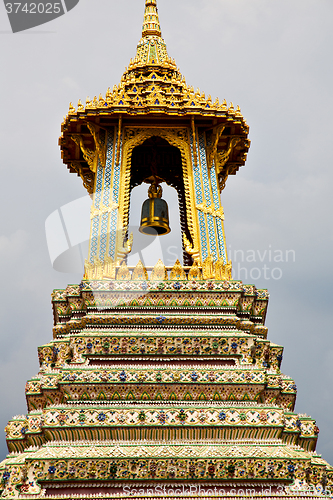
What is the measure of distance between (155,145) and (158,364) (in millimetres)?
9061

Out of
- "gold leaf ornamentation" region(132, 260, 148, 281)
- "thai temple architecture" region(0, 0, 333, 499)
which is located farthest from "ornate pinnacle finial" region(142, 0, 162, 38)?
"gold leaf ornamentation" region(132, 260, 148, 281)

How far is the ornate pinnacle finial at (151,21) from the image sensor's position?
23.5 meters

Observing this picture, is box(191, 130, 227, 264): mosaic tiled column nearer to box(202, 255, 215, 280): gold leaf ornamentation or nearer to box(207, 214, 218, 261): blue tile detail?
box(207, 214, 218, 261): blue tile detail

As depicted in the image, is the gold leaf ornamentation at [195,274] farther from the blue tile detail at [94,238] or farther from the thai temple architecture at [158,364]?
the blue tile detail at [94,238]

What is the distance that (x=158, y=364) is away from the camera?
571 inches

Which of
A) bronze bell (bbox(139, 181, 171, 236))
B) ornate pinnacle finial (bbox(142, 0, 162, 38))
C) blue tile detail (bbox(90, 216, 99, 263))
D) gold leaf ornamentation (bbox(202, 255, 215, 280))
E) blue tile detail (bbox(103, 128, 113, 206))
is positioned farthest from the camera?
ornate pinnacle finial (bbox(142, 0, 162, 38))

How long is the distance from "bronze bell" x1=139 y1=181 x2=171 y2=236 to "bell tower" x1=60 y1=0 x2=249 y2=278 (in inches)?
7.7

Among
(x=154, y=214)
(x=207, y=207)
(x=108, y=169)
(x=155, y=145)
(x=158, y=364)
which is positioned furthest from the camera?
(x=155, y=145)

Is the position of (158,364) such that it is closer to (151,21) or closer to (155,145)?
(155,145)

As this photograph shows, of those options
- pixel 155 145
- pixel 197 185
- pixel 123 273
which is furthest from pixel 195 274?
pixel 155 145

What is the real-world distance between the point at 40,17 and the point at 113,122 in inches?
141

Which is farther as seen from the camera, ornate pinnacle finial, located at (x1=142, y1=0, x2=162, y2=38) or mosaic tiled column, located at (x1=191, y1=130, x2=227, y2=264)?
ornate pinnacle finial, located at (x1=142, y1=0, x2=162, y2=38)

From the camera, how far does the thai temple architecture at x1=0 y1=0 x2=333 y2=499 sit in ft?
40.1

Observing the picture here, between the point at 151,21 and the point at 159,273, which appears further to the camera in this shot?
the point at 151,21
